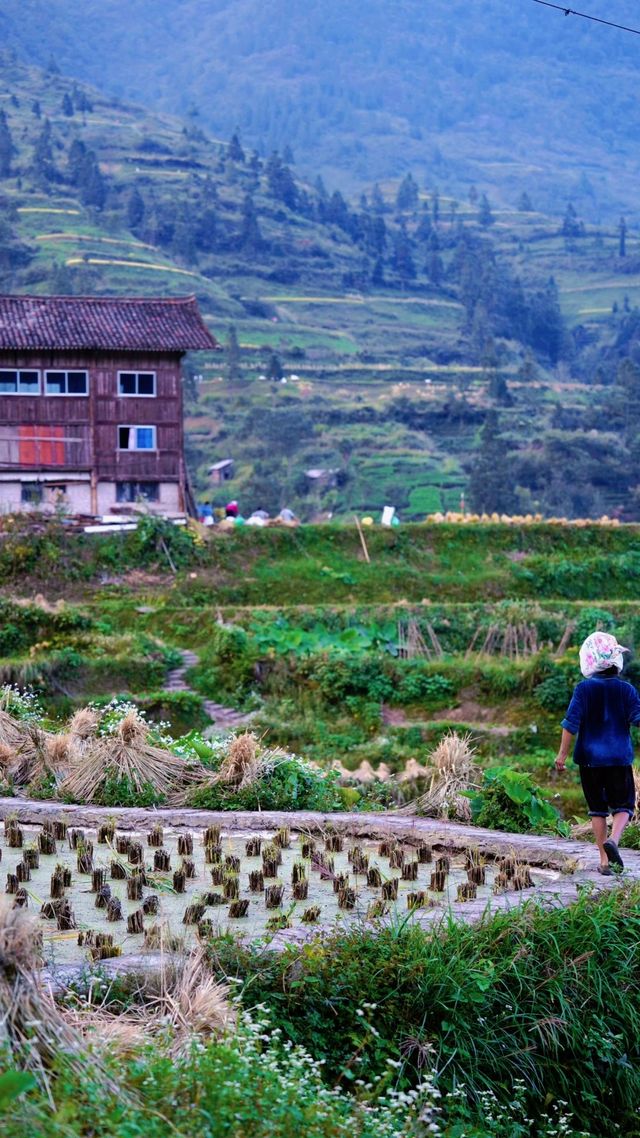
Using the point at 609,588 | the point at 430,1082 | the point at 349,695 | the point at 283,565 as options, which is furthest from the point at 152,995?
the point at 609,588

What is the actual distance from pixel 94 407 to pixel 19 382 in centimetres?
194

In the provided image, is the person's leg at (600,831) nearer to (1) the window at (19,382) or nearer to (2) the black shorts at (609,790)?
(2) the black shorts at (609,790)

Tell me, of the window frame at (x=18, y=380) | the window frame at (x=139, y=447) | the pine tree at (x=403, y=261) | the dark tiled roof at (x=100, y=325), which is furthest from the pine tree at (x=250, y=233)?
the window frame at (x=18, y=380)

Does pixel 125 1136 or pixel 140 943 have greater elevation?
pixel 125 1136

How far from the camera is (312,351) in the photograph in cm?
9400

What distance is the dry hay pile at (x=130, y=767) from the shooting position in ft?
38.0

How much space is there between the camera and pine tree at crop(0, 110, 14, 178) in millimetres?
114438

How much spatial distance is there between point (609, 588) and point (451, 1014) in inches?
1183

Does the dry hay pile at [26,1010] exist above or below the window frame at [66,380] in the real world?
above

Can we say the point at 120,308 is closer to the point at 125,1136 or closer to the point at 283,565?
the point at 283,565

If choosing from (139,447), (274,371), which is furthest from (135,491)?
(274,371)

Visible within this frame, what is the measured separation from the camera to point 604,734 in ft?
30.0

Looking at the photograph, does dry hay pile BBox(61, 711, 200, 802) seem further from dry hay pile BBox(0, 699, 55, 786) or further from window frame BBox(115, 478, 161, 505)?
window frame BBox(115, 478, 161, 505)

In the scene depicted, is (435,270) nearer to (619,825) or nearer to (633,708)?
(633,708)
